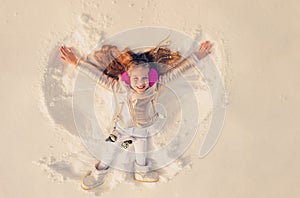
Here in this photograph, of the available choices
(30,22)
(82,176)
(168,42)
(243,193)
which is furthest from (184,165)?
(30,22)

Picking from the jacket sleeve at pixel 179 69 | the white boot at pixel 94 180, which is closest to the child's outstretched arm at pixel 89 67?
the jacket sleeve at pixel 179 69

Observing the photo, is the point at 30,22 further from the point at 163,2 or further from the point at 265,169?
the point at 265,169

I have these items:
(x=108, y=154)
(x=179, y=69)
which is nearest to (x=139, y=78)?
(x=179, y=69)

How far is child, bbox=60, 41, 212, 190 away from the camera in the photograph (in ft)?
8.25

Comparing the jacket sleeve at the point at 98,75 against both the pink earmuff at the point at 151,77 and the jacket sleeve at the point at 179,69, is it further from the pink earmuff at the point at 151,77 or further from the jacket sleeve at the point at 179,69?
the jacket sleeve at the point at 179,69

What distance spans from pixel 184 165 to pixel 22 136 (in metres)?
1.41

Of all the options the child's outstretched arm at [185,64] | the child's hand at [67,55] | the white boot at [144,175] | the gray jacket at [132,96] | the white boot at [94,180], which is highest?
the child's outstretched arm at [185,64]

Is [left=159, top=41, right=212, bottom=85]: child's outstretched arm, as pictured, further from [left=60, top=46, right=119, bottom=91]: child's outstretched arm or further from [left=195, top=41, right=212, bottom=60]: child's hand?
[left=60, top=46, right=119, bottom=91]: child's outstretched arm

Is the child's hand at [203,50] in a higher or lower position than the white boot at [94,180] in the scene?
higher

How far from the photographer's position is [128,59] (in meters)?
2.65

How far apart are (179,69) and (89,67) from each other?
2.31 ft

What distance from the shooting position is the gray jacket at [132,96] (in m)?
2.55

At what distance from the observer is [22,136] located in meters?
2.92

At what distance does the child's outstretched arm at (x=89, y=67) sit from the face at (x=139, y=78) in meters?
0.18
